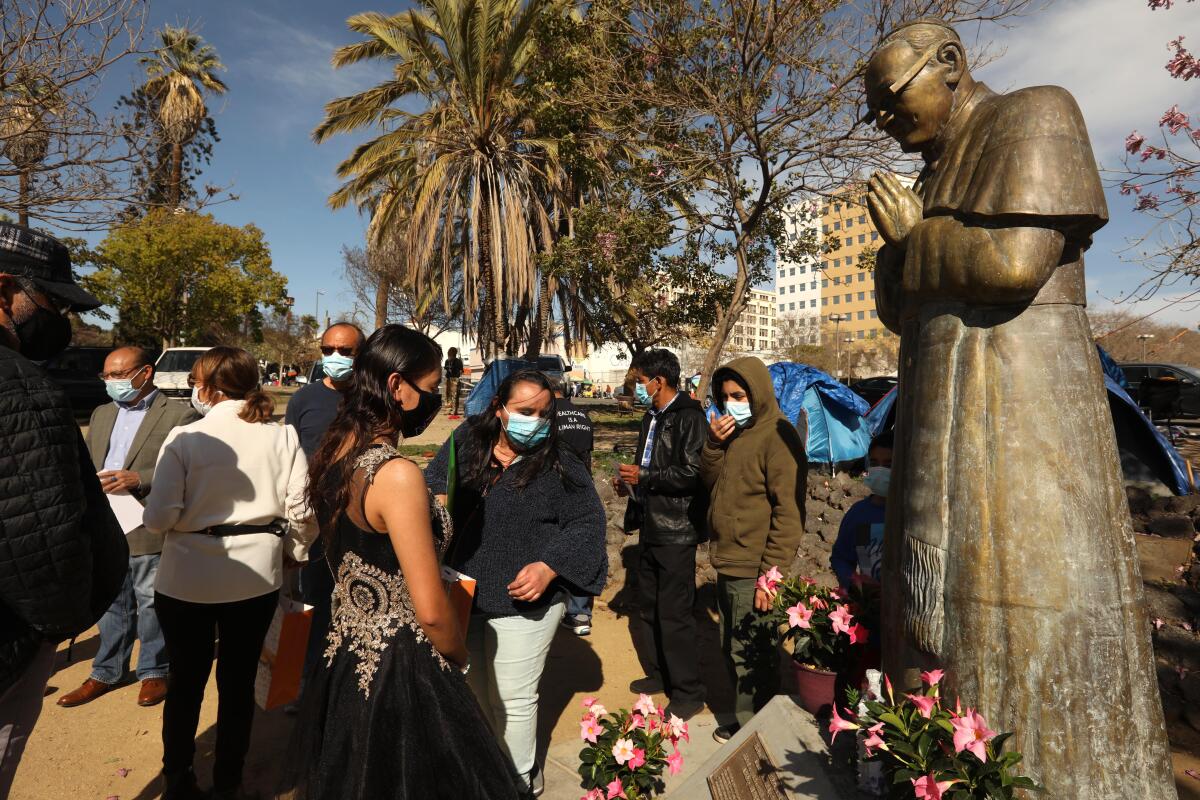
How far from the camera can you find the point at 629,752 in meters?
2.69

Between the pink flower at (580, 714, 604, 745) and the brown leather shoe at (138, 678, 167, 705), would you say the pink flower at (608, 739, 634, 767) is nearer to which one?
the pink flower at (580, 714, 604, 745)

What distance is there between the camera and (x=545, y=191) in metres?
14.5

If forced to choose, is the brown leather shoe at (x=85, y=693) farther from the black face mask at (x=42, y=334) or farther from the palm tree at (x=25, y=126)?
the palm tree at (x=25, y=126)

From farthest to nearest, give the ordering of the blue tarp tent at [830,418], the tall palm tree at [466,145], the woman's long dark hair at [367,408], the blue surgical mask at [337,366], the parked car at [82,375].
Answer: the parked car at [82,375]
the tall palm tree at [466,145]
the blue tarp tent at [830,418]
the blue surgical mask at [337,366]
the woman's long dark hair at [367,408]

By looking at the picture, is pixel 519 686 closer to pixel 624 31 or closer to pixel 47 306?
pixel 47 306

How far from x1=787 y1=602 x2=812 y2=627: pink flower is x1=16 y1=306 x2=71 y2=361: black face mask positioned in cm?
259

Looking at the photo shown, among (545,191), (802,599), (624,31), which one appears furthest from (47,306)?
(545,191)

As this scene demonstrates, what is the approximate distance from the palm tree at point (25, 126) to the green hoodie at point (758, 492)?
21.4 ft

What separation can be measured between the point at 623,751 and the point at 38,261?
2.52 m

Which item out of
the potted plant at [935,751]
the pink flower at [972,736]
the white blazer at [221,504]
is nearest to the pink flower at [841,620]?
the potted plant at [935,751]

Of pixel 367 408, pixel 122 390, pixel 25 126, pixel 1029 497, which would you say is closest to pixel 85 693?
pixel 122 390

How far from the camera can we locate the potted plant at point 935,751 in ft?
5.26

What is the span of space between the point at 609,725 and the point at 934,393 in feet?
6.15

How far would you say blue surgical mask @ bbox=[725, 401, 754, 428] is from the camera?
3605 mm
